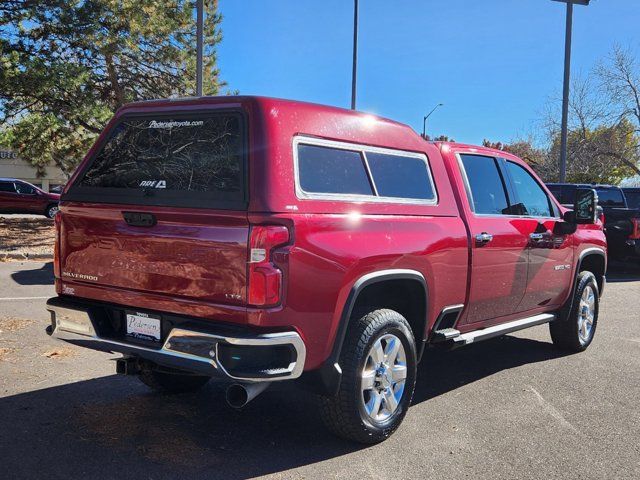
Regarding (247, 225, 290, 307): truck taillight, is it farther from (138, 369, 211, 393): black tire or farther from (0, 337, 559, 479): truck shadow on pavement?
(138, 369, 211, 393): black tire

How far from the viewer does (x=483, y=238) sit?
15.1ft

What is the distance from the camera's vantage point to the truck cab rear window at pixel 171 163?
3.33m

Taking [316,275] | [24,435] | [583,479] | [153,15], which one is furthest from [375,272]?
[153,15]

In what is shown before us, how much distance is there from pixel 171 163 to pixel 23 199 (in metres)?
23.5

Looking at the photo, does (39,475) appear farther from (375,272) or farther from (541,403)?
(541,403)

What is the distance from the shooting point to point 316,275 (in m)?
3.28

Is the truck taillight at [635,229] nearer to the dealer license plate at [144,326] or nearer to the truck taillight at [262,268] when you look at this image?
the truck taillight at [262,268]

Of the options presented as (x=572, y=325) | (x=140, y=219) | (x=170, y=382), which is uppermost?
(x=140, y=219)

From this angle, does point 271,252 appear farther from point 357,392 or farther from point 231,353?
point 357,392

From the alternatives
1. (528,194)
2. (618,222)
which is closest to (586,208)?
(528,194)

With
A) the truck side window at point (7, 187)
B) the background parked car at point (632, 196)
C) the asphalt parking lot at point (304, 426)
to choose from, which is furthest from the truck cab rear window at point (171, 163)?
the truck side window at point (7, 187)

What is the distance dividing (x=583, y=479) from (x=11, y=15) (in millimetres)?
16811

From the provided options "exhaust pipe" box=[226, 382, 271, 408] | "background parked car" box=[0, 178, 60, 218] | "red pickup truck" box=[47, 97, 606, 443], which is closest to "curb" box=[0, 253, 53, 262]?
"red pickup truck" box=[47, 97, 606, 443]

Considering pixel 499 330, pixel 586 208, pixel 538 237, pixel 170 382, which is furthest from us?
pixel 586 208
